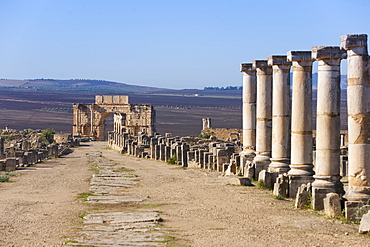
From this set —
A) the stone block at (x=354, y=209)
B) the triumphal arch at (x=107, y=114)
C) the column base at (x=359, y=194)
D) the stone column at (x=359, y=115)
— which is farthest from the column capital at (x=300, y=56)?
the triumphal arch at (x=107, y=114)

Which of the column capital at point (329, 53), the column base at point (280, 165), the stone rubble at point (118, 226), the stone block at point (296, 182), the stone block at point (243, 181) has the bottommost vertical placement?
the stone rubble at point (118, 226)

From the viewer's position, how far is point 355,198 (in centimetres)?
1384

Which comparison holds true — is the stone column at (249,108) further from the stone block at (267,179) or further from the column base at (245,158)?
the stone block at (267,179)

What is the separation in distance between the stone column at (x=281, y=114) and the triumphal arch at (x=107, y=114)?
4144cm

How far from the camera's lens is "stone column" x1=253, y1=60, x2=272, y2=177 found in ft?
68.1

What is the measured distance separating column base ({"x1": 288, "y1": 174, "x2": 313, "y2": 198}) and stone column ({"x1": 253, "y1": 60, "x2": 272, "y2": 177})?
3.75 metres

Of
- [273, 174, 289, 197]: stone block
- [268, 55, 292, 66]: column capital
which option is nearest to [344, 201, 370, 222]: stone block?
[273, 174, 289, 197]: stone block

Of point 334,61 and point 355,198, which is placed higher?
point 334,61

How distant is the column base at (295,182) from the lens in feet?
55.2

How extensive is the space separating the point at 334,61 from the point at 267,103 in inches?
224

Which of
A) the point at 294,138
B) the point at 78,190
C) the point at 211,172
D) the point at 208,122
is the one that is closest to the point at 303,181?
the point at 294,138

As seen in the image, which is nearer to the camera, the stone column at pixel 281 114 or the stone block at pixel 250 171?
the stone column at pixel 281 114

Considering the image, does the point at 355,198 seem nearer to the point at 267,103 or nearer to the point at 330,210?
the point at 330,210

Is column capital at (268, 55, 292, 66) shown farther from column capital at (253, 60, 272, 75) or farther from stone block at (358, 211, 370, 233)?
stone block at (358, 211, 370, 233)
